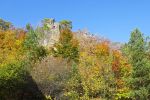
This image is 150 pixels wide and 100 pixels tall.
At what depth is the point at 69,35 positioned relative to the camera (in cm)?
6003

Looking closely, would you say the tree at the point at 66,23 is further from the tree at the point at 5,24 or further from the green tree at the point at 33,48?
the green tree at the point at 33,48

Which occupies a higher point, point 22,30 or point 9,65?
point 22,30

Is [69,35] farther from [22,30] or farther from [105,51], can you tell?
[22,30]

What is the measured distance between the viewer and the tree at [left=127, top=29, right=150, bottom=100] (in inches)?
1545

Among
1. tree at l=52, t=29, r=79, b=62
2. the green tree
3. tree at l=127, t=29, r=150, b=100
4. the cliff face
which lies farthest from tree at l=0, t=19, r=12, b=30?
tree at l=127, t=29, r=150, b=100

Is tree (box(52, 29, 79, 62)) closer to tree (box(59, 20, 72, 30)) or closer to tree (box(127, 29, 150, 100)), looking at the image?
tree (box(127, 29, 150, 100))

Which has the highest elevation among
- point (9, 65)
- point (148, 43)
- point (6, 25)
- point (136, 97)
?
point (6, 25)

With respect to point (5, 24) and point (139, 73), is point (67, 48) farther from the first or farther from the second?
point (5, 24)

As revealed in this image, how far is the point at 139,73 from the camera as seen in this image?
39875 millimetres

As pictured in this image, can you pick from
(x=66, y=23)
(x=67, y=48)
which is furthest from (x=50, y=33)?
(x=67, y=48)

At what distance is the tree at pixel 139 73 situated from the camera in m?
39.2

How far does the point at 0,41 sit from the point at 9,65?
2399 centimetres

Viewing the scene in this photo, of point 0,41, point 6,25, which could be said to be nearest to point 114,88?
point 0,41

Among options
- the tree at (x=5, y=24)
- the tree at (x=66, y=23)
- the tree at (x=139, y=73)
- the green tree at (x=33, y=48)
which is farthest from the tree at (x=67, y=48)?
the tree at (x=5, y=24)
